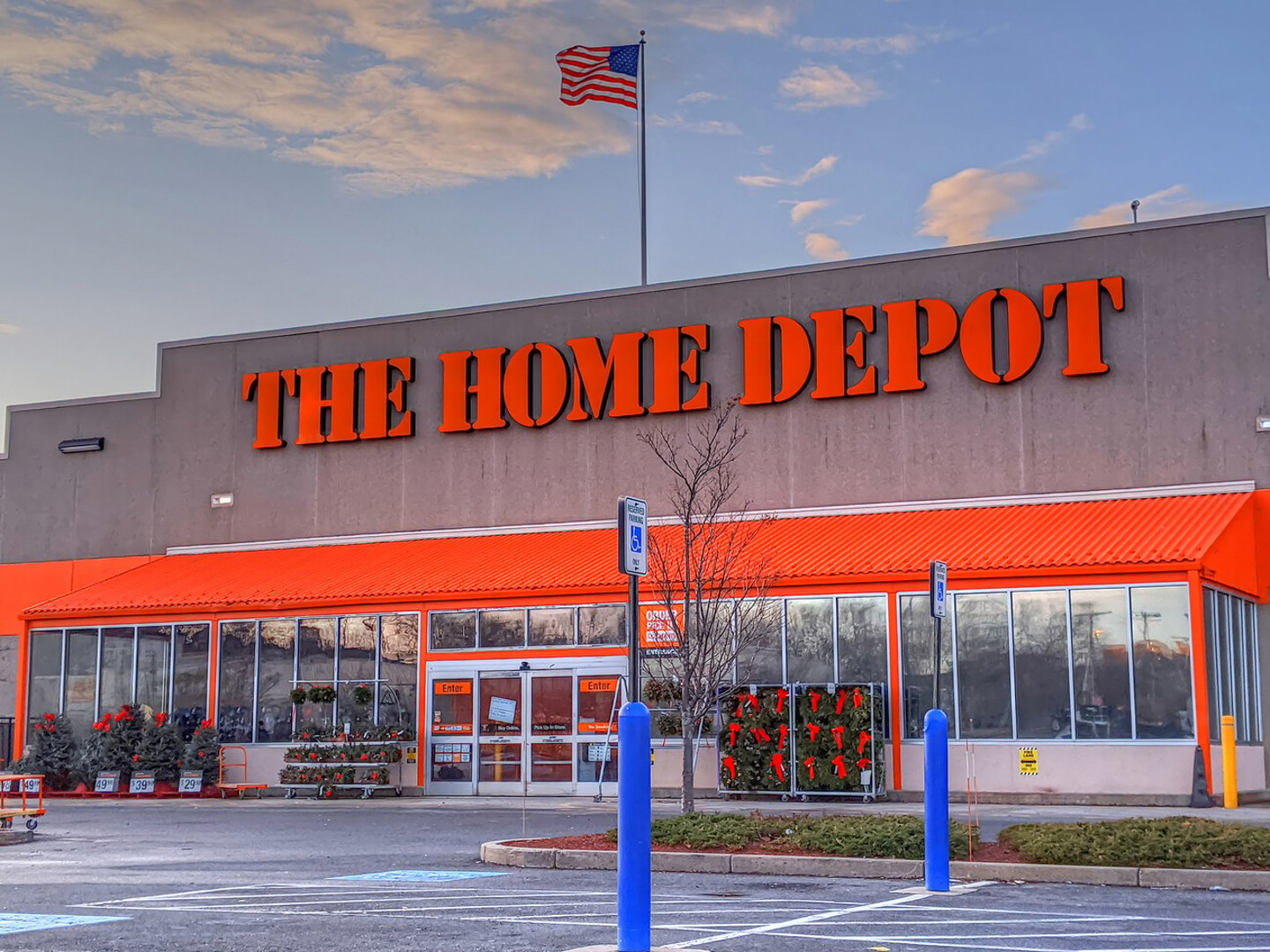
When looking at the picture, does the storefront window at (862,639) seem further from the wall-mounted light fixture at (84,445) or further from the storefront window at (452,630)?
the wall-mounted light fixture at (84,445)

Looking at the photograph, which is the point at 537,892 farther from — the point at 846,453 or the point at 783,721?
the point at 846,453

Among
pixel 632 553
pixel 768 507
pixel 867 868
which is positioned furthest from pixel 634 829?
pixel 768 507

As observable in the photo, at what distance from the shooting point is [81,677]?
34.7 meters

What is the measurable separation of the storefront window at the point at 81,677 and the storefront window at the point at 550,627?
36.5ft

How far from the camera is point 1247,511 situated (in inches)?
1049

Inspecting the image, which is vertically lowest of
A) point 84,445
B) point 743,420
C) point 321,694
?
point 321,694

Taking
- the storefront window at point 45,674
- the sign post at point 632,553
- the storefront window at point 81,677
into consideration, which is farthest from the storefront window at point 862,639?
the storefront window at point 45,674

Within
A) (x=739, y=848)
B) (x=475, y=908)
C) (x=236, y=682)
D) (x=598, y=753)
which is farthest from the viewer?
(x=236, y=682)

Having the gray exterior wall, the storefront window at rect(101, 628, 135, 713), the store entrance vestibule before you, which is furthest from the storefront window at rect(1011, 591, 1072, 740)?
the storefront window at rect(101, 628, 135, 713)

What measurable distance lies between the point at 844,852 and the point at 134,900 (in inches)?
265

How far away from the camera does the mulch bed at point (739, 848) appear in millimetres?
15188

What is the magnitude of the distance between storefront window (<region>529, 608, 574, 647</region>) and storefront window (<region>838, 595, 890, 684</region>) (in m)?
5.27

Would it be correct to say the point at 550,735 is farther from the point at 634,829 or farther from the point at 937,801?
the point at 634,829

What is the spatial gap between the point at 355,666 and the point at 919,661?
1154 cm
